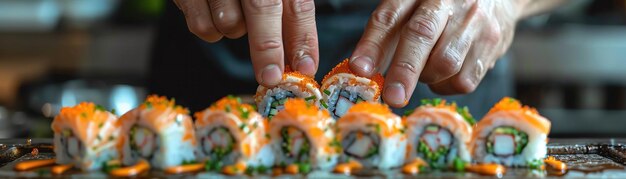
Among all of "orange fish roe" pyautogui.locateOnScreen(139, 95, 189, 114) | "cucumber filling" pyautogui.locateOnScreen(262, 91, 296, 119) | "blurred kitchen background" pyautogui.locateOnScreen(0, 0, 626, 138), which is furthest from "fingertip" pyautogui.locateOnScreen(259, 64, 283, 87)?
"blurred kitchen background" pyautogui.locateOnScreen(0, 0, 626, 138)

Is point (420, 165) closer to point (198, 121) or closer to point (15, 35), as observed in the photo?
point (198, 121)

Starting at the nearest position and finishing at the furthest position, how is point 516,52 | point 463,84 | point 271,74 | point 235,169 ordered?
point 235,169 < point 271,74 < point 463,84 < point 516,52

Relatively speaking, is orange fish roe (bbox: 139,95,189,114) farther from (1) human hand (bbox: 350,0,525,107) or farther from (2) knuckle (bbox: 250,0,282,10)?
(1) human hand (bbox: 350,0,525,107)

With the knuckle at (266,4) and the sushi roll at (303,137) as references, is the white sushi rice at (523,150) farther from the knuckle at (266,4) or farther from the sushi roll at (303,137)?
the knuckle at (266,4)

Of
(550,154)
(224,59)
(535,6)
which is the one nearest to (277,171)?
(550,154)

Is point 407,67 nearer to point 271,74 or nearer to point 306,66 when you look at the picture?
point 306,66

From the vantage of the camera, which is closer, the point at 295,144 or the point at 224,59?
the point at 295,144

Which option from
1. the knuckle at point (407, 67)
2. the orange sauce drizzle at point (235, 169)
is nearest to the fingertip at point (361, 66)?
the knuckle at point (407, 67)
